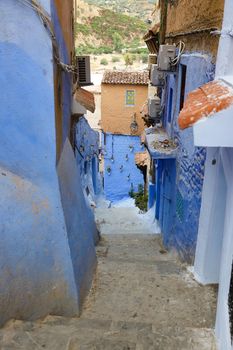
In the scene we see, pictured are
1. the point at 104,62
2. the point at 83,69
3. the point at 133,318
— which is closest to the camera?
the point at 133,318

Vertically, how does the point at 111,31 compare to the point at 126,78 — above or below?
above

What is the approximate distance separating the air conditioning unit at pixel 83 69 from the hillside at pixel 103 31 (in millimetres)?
48198

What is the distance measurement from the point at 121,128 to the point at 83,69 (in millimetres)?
12852

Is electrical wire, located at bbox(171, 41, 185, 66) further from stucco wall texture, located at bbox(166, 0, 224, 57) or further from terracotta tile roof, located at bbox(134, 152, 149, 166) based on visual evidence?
terracotta tile roof, located at bbox(134, 152, 149, 166)

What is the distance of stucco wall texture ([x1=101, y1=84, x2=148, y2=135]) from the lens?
74.2ft

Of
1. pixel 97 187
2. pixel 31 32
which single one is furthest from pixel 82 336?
pixel 97 187

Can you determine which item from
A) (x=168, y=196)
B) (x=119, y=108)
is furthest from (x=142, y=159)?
(x=168, y=196)

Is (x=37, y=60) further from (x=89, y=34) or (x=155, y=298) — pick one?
(x=89, y=34)

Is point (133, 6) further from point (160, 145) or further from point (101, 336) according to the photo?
point (101, 336)

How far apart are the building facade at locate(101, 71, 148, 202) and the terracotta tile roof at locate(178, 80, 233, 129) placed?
1839cm

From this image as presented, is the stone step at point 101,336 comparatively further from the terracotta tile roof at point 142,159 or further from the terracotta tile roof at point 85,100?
the terracotta tile roof at point 142,159

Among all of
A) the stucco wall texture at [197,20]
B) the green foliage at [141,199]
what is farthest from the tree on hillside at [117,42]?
the stucco wall texture at [197,20]

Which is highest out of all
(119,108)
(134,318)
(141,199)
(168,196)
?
(134,318)

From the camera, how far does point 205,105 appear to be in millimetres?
4051
